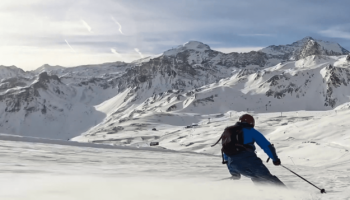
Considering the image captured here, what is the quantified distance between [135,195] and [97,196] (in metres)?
0.81

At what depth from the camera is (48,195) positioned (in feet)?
20.0

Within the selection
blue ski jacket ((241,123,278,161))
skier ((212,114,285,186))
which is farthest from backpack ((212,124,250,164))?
blue ski jacket ((241,123,278,161))

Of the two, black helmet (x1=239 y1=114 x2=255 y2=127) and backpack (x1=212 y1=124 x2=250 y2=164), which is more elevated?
black helmet (x1=239 y1=114 x2=255 y2=127)

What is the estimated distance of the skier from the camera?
323 inches

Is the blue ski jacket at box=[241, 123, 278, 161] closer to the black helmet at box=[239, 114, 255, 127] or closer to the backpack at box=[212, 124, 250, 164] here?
the backpack at box=[212, 124, 250, 164]

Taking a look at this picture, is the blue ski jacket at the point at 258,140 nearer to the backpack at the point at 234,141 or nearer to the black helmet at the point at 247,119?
the backpack at the point at 234,141

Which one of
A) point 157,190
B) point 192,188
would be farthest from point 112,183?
point 192,188

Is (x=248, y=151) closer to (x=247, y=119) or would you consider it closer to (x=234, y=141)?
(x=234, y=141)

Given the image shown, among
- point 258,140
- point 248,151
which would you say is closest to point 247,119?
point 258,140

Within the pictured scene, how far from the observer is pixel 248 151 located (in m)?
8.34

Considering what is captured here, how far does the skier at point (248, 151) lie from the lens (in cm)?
820

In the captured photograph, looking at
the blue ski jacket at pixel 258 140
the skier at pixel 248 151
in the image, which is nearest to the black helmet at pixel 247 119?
the skier at pixel 248 151

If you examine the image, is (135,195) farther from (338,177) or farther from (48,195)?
(338,177)

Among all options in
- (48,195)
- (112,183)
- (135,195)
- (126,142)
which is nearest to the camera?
(48,195)
